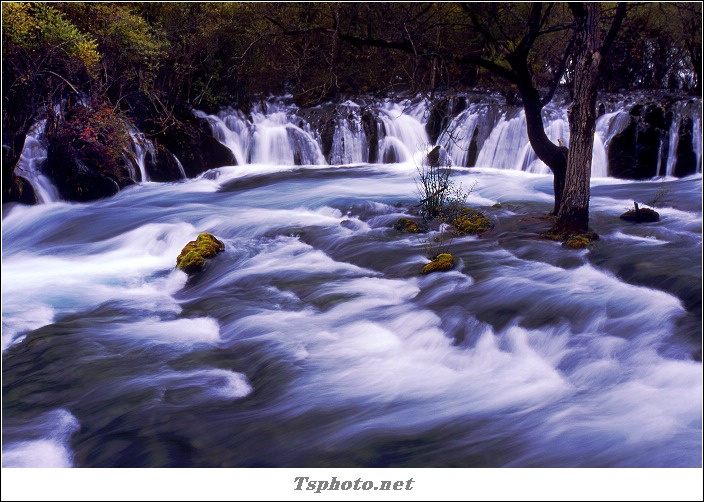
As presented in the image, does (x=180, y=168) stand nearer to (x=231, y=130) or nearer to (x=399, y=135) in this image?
(x=231, y=130)

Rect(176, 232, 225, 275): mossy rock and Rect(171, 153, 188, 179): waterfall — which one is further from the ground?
Rect(171, 153, 188, 179): waterfall

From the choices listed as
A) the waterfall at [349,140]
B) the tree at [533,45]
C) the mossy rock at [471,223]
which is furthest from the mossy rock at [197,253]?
the waterfall at [349,140]

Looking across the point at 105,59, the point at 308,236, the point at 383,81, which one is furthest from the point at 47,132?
the point at 383,81

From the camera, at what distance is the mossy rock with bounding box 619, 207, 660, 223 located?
19.2ft

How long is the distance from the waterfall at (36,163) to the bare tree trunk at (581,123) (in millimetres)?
4476

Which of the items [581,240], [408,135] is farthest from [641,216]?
[408,135]

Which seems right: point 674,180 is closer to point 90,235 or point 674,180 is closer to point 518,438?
point 518,438

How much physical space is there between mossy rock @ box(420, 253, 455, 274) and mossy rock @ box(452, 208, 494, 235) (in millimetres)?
614

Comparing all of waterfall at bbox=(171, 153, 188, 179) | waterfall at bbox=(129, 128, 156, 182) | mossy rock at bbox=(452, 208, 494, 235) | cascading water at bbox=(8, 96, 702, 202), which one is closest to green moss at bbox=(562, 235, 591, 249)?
mossy rock at bbox=(452, 208, 494, 235)

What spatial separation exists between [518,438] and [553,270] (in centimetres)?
220

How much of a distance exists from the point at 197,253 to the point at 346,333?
1.66 m

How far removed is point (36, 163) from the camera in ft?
19.5

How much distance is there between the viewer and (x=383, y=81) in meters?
6.74

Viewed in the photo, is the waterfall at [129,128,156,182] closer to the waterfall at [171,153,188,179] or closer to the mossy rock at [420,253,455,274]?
the waterfall at [171,153,188,179]
